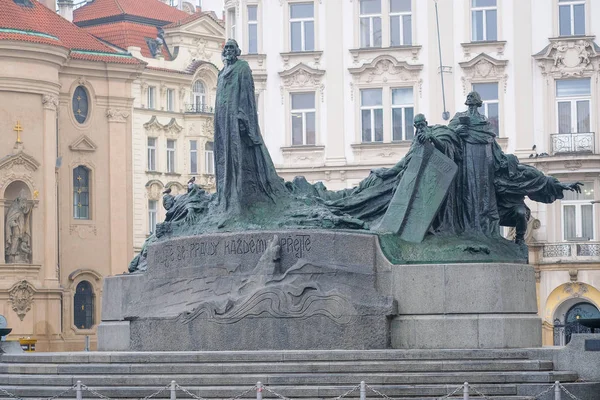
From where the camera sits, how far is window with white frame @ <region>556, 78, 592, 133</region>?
49.3 m

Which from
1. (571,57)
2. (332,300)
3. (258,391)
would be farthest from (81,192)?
(258,391)

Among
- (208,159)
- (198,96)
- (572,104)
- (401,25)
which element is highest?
(401,25)

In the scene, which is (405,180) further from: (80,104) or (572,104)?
(80,104)

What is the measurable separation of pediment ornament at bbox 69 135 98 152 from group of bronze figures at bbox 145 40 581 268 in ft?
126

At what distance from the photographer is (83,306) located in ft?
209

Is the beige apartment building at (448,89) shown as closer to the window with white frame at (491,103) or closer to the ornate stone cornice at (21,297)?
the window with white frame at (491,103)

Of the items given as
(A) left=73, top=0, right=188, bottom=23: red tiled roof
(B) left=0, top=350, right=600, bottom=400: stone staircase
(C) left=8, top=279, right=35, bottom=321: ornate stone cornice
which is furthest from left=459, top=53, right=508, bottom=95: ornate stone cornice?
(A) left=73, top=0, right=188, bottom=23: red tiled roof

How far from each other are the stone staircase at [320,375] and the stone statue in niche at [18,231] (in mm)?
36753

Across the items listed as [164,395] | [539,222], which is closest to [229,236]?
[164,395]

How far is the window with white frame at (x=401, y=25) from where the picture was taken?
167 feet

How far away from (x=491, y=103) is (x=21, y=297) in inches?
751

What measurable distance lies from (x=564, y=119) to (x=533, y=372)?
28.0 metres

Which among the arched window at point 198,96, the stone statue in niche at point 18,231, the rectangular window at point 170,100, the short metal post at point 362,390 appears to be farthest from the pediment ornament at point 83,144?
the short metal post at point 362,390

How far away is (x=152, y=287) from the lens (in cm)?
2609
